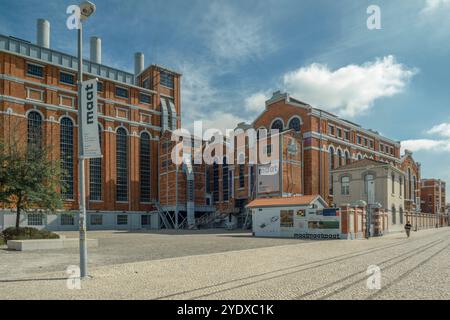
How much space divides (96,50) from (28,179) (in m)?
46.5

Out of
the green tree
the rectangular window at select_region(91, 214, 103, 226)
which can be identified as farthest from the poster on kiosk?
the rectangular window at select_region(91, 214, 103, 226)

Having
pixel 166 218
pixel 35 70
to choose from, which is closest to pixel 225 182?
pixel 166 218

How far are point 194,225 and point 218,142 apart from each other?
13.8 m

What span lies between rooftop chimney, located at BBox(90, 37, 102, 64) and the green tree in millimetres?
42773

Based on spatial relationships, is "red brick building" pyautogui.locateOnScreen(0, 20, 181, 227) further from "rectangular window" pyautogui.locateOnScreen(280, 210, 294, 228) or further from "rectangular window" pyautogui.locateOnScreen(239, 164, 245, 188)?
"rectangular window" pyautogui.locateOnScreen(280, 210, 294, 228)

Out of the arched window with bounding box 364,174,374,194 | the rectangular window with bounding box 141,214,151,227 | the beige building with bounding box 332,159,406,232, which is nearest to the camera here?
the beige building with bounding box 332,159,406,232

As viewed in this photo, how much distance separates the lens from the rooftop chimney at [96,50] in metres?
62.8

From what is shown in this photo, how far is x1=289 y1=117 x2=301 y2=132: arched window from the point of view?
5428 cm

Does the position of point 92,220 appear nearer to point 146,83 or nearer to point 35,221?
point 35,221

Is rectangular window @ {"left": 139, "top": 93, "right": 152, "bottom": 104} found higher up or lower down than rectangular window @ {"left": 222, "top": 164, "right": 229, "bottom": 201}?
higher up

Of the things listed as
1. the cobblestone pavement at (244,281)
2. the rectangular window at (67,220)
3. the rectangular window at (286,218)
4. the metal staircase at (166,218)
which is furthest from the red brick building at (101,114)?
the cobblestone pavement at (244,281)
